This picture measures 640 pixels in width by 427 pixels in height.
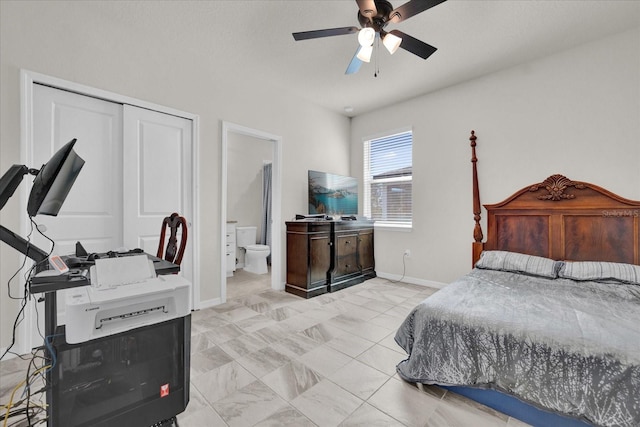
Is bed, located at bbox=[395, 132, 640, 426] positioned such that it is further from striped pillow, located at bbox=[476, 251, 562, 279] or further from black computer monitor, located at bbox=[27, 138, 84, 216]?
black computer monitor, located at bbox=[27, 138, 84, 216]

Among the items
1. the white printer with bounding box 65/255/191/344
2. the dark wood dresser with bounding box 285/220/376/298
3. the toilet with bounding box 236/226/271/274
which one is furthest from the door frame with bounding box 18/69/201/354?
the toilet with bounding box 236/226/271/274

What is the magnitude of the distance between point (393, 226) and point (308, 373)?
2.97 m

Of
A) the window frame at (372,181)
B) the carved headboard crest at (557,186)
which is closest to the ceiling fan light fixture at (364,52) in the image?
the window frame at (372,181)

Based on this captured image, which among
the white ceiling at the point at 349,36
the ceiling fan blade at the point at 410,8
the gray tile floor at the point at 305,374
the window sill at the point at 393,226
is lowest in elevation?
the gray tile floor at the point at 305,374

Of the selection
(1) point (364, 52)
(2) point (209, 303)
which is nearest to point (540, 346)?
(1) point (364, 52)

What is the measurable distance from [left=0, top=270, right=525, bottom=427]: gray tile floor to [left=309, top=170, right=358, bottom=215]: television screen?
152cm

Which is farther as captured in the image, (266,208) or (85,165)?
(266,208)

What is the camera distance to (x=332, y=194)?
4.31 metres

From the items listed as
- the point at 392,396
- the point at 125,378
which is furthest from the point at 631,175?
the point at 125,378

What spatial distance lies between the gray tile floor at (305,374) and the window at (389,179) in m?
1.71

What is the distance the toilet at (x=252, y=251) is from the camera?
4.96 meters

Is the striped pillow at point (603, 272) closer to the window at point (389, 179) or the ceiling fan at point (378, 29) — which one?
the window at point (389, 179)

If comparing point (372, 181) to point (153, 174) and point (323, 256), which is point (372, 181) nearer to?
point (323, 256)

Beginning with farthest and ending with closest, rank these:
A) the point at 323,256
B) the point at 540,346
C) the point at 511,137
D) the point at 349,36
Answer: the point at 323,256 < the point at 511,137 < the point at 349,36 < the point at 540,346
